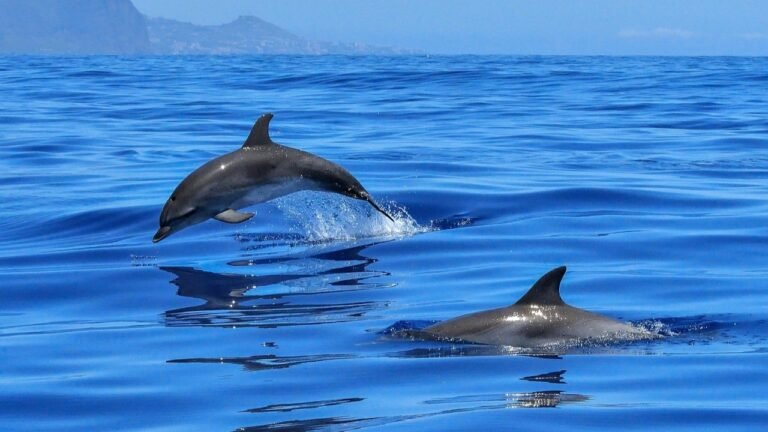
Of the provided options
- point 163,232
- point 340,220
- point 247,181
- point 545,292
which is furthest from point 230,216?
point 545,292

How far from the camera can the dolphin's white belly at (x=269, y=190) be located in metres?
11.1

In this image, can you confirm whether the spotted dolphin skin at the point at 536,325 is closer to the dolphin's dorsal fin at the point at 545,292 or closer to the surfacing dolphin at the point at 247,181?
the dolphin's dorsal fin at the point at 545,292

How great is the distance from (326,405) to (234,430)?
2.05 ft

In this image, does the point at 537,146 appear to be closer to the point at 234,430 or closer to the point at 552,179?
the point at 552,179

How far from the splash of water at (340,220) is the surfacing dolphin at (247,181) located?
1704 millimetres

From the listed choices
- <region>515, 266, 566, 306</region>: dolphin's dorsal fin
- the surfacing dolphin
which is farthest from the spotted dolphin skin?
the surfacing dolphin

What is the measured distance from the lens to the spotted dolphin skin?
807 centimetres

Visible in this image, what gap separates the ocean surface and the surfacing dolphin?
0.53 meters

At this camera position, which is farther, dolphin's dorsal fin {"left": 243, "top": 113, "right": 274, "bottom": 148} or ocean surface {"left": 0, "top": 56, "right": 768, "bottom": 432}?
dolphin's dorsal fin {"left": 243, "top": 113, "right": 274, "bottom": 148}

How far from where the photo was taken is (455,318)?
851 centimetres

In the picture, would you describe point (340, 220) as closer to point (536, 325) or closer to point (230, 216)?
point (230, 216)

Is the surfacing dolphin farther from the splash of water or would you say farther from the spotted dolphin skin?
the spotted dolphin skin

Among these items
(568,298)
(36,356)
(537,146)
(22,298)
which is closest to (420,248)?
(568,298)

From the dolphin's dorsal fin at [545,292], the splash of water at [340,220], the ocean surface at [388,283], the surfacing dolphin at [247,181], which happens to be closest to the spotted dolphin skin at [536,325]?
the dolphin's dorsal fin at [545,292]
